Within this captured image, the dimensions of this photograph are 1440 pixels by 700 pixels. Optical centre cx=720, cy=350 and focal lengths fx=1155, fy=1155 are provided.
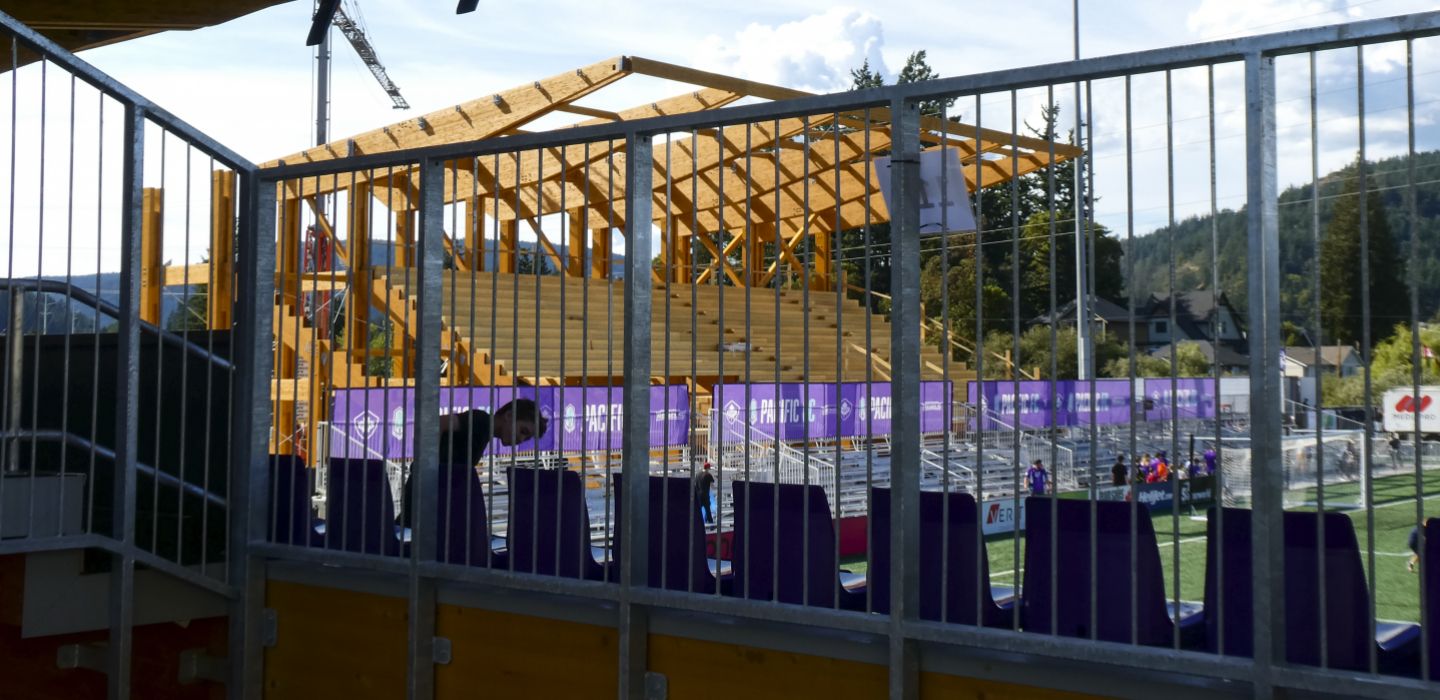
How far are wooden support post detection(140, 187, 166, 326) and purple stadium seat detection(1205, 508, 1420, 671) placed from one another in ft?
13.3

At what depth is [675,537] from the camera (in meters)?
4.06

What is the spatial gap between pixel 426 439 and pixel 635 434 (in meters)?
1.06

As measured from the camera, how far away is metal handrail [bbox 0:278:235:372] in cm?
500

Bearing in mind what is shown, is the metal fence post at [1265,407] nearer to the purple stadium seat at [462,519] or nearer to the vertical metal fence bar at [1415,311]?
the vertical metal fence bar at [1415,311]

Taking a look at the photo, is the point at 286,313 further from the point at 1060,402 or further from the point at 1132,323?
the point at 1132,323

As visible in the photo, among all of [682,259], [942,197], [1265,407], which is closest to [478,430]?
[942,197]

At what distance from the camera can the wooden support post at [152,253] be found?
16.3 feet

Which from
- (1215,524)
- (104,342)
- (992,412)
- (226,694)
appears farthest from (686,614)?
(992,412)

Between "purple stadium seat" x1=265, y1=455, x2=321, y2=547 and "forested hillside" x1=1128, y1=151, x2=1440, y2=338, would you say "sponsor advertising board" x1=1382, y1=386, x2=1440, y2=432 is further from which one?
"purple stadium seat" x1=265, y1=455, x2=321, y2=547

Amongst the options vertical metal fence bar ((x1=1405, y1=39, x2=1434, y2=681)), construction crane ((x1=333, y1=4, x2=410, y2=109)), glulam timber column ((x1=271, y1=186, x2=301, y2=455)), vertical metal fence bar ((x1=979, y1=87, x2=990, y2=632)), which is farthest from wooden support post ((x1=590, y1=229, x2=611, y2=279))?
construction crane ((x1=333, y1=4, x2=410, y2=109))

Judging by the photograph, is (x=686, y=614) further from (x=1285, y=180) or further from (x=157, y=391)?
(x=157, y=391)

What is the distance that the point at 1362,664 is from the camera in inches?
111

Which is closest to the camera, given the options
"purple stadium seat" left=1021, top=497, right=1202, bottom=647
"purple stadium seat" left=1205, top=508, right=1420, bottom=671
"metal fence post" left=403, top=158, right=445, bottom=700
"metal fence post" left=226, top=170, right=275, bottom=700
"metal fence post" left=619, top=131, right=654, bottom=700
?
"purple stadium seat" left=1205, top=508, right=1420, bottom=671

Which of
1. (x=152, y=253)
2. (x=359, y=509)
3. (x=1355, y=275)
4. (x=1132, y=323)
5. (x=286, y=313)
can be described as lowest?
(x=359, y=509)
